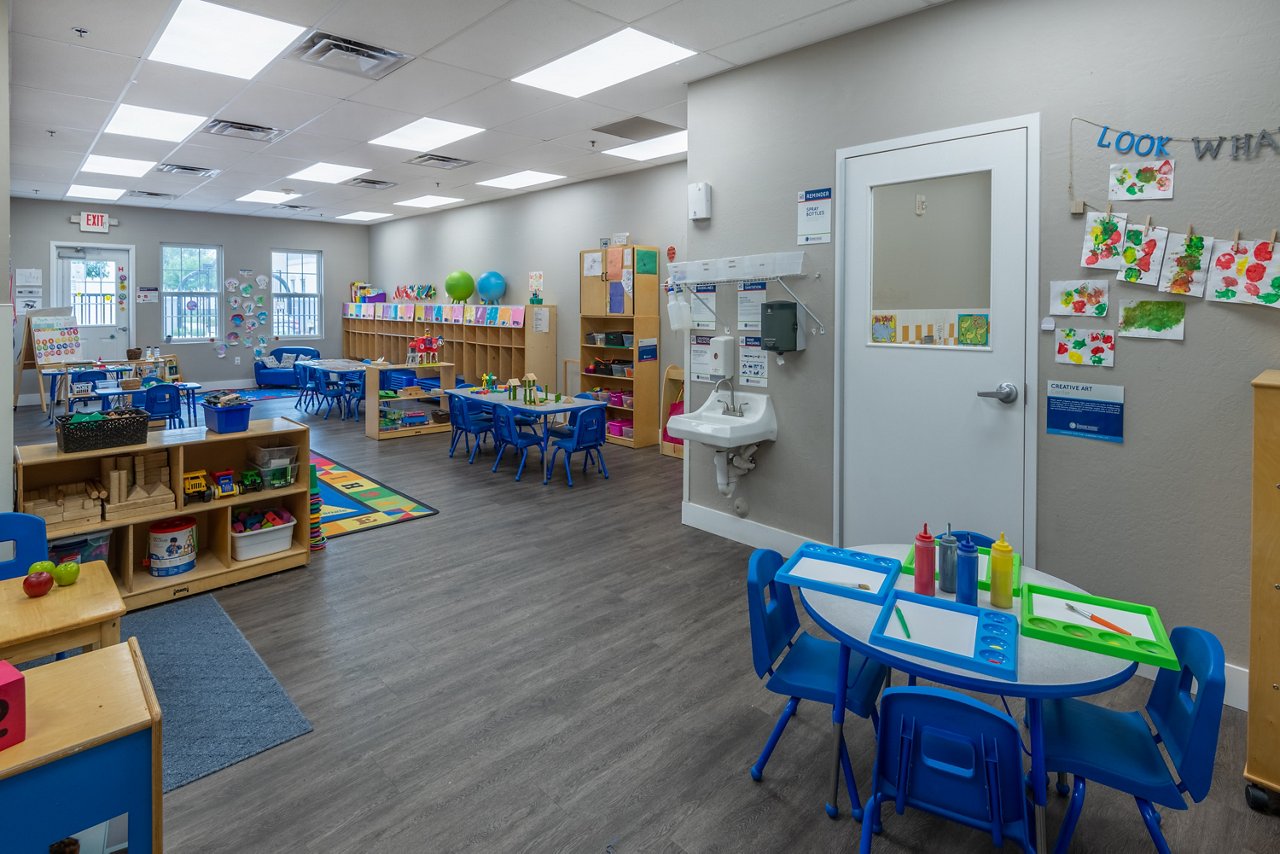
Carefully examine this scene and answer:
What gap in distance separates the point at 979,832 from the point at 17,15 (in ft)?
19.3

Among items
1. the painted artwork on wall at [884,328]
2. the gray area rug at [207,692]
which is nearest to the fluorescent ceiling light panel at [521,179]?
the painted artwork on wall at [884,328]

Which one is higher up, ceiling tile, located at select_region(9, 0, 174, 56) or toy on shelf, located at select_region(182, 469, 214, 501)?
ceiling tile, located at select_region(9, 0, 174, 56)

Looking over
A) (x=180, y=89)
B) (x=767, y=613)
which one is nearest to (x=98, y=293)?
(x=180, y=89)

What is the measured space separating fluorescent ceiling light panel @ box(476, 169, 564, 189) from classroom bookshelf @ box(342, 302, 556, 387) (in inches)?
61.4

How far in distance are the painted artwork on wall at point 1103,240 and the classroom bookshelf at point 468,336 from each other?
22.6ft

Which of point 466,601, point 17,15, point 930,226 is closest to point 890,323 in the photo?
point 930,226

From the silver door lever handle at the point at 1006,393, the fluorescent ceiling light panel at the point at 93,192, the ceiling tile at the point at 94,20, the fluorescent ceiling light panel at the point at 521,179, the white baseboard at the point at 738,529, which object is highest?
the fluorescent ceiling light panel at the point at 93,192

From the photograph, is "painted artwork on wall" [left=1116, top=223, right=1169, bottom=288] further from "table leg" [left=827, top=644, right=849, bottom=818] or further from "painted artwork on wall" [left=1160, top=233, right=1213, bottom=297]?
"table leg" [left=827, top=644, right=849, bottom=818]

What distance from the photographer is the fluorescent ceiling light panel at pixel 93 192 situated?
30.4 ft

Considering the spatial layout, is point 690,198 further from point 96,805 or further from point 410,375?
point 410,375

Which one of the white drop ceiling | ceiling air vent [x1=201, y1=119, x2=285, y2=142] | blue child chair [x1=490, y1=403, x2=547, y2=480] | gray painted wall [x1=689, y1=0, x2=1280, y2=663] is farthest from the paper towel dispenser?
ceiling air vent [x1=201, y1=119, x2=285, y2=142]

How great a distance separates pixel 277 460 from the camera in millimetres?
4086

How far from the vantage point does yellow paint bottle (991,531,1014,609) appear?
6.32 ft

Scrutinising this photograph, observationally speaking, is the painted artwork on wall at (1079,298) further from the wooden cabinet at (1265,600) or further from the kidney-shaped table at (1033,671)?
the kidney-shaped table at (1033,671)
